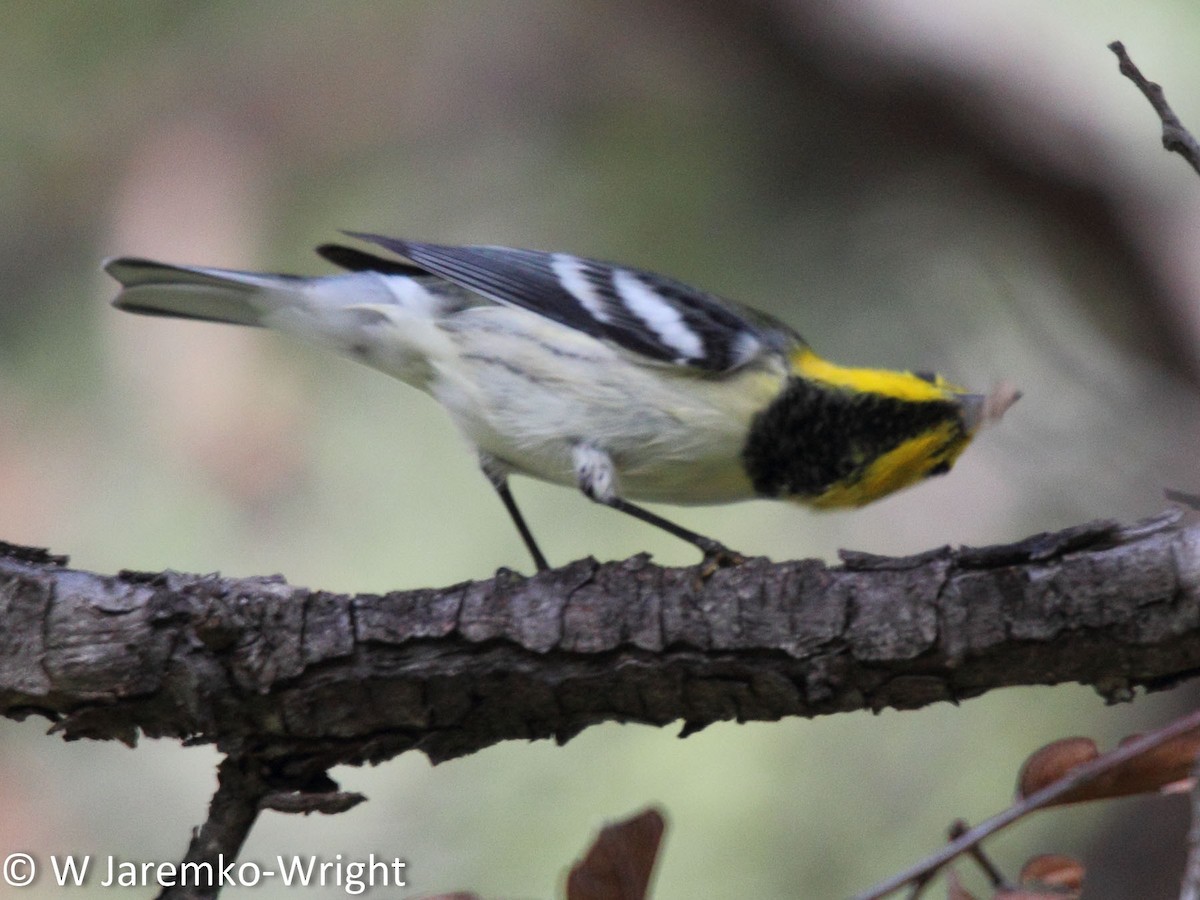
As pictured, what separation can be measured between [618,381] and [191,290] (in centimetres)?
114

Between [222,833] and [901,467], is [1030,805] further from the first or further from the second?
[901,467]

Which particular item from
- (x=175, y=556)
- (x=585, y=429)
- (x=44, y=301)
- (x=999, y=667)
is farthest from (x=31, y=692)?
(x=44, y=301)

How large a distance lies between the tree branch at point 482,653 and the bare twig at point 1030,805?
621 mm

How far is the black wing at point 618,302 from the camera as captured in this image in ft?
8.91

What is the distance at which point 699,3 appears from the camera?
4.47 meters

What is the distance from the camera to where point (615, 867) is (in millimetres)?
1229

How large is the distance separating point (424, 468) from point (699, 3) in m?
2.07

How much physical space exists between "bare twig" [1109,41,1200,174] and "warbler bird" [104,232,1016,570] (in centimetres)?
84

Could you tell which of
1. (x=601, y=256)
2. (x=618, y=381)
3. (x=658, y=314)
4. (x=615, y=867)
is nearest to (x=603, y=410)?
(x=618, y=381)

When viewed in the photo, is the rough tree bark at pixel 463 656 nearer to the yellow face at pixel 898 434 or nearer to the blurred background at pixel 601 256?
the yellow face at pixel 898 434

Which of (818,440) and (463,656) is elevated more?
(818,440)

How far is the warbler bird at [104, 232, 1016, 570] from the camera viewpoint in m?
2.62

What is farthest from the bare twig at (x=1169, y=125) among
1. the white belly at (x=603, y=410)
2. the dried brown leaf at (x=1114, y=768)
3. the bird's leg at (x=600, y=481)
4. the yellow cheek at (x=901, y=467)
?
the bird's leg at (x=600, y=481)
